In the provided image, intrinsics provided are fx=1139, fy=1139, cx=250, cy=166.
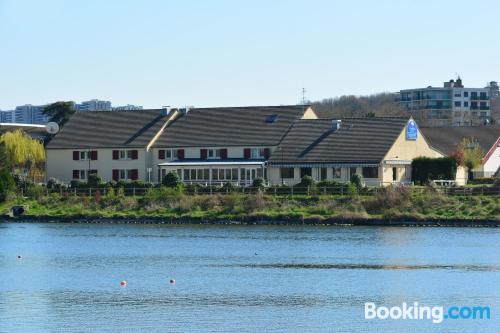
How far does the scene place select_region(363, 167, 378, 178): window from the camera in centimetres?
8706

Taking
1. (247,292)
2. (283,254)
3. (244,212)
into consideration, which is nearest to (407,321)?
(247,292)

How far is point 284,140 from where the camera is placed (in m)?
93.2

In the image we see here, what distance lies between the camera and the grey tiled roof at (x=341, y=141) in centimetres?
8829

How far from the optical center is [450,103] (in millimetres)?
195000

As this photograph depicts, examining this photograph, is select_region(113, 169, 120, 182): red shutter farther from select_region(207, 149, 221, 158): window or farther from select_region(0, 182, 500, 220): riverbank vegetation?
select_region(0, 182, 500, 220): riverbank vegetation

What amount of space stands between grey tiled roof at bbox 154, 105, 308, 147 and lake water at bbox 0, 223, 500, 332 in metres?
26.8

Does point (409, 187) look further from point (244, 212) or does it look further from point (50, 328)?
point (50, 328)

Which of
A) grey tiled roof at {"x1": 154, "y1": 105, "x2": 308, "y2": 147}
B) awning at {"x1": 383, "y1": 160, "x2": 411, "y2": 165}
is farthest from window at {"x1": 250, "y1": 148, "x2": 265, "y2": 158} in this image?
awning at {"x1": 383, "y1": 160, "x2": 411, "y2": 165}

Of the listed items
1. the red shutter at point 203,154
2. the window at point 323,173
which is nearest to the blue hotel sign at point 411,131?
the window at point 323,173

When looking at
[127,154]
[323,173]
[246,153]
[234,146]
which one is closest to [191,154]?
[234,146]

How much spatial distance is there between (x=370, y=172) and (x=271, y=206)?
14.8 m

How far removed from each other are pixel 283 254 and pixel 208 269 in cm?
720

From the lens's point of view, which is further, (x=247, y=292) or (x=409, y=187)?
(x=409, y=187)

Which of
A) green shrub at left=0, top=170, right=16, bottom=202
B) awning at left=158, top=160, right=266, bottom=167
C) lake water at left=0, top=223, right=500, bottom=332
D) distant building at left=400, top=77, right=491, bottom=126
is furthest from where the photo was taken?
distant building at left=400, top=77, right=491, bottom=126
